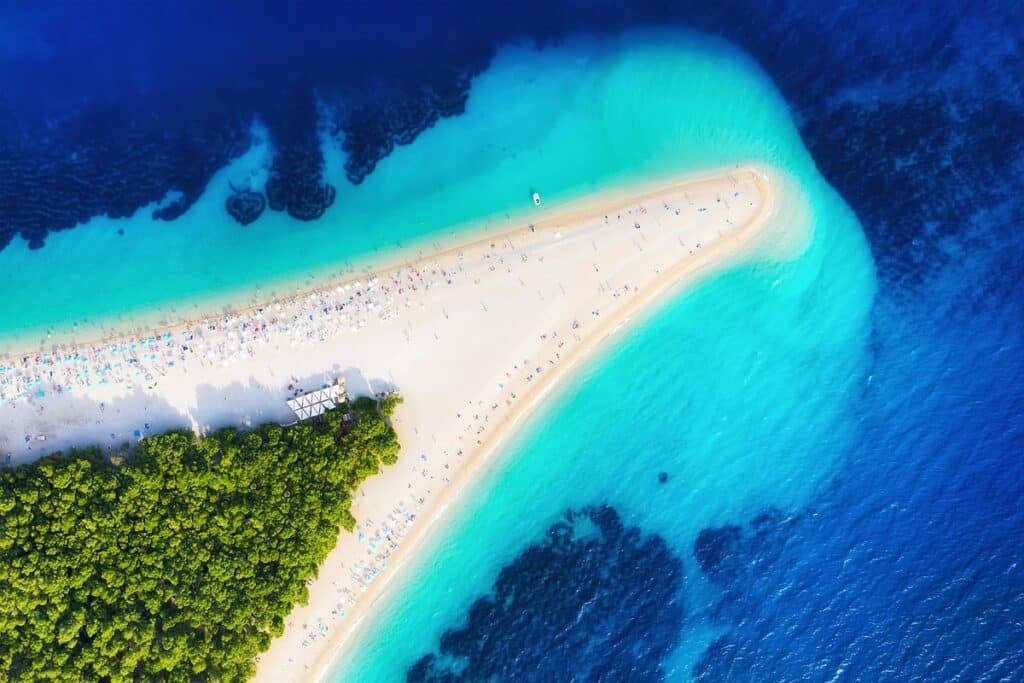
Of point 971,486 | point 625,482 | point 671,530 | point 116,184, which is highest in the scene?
point 116,184

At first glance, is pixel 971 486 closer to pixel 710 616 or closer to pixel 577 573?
pixel 710 616

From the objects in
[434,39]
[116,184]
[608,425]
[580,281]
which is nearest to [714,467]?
[608,425]

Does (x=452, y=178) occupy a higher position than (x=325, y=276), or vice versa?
(x=452, y=178)

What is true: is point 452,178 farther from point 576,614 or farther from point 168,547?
point 576,614

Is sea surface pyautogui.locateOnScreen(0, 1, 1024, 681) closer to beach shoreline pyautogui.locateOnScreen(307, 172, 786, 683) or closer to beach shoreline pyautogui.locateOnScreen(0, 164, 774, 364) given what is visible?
beach shoreline pyautogui.locateOnScreen(0, 164, 774, 364)

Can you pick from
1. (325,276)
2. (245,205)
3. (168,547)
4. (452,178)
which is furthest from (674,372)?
(168,547)

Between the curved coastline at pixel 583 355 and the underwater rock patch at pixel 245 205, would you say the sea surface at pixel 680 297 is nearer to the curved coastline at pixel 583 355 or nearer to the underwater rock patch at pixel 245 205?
the underwater rock patch at pixel 245 205

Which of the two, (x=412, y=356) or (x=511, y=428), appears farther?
(x=511, y=428)
